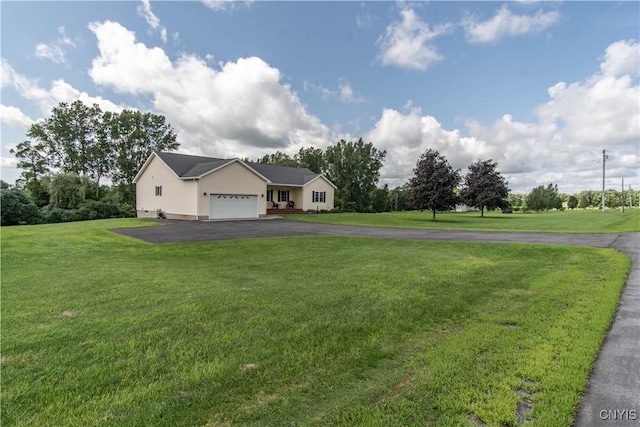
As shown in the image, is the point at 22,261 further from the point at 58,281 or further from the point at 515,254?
the point at 515,254

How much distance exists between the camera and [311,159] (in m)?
54.8

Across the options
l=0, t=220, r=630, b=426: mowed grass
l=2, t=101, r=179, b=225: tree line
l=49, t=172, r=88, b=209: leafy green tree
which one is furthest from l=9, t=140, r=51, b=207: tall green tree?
l=0, t=220, r=630, b=426: mowed grass

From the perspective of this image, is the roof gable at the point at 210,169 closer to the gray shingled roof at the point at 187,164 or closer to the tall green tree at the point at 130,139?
the gray shingled roof at the point at 187,164

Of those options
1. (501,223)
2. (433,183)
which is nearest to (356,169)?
(433,183)

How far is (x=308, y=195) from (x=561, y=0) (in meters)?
25.5

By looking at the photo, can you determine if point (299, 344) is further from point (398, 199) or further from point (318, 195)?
point (398, 199)

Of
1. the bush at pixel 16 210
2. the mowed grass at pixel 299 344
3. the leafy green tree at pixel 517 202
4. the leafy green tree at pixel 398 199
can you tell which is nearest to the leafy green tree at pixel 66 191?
the bush at pixel 16 210

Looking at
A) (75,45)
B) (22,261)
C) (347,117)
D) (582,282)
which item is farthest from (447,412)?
(347,117)

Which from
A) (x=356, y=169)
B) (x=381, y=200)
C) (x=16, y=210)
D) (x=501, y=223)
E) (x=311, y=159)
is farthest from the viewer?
(x=311, y=159)

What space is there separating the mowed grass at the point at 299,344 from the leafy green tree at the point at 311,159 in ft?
154

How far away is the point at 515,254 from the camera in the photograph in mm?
10062

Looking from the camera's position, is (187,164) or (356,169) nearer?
(187,164)

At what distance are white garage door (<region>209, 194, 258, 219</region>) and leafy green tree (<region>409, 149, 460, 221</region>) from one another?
47.8 ft

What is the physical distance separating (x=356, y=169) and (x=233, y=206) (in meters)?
27.8
